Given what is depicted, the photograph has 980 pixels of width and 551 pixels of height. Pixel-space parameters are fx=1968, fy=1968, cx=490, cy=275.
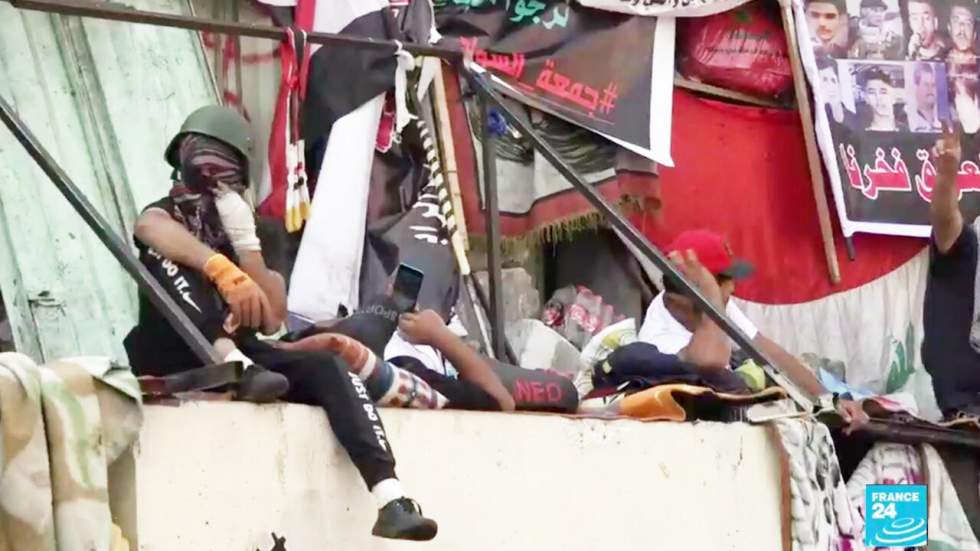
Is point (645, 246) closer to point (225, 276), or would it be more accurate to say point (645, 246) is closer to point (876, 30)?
point (225, 276)

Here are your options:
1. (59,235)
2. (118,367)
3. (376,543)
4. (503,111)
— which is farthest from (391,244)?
(118,367)

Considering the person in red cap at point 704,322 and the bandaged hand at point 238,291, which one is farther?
the person in red cap at point 704,322

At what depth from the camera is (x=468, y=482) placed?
18.4 ft

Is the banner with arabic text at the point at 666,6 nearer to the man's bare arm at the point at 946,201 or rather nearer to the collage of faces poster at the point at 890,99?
the collage of faces poster at the point at 890,99

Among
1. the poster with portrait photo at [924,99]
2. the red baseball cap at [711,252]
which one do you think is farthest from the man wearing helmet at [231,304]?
the poster with portrait photo at [924,99]

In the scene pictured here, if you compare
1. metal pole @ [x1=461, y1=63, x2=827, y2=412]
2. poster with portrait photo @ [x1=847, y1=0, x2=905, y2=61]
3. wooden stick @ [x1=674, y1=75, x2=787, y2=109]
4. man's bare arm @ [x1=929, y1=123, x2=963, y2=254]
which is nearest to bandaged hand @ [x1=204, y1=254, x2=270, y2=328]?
metal pole @ [x1=461, y1=63, x2=827, y2=412]

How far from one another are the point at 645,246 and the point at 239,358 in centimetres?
183

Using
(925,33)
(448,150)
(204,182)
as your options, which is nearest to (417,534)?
(204,182)

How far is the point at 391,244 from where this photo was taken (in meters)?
7.06

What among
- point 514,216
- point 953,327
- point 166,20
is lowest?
point 953,327

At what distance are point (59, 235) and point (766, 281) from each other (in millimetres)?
3376

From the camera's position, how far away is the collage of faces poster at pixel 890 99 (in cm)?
852

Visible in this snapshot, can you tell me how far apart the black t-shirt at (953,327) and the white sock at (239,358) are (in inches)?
127

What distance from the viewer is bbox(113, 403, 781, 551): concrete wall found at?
15.8ft
